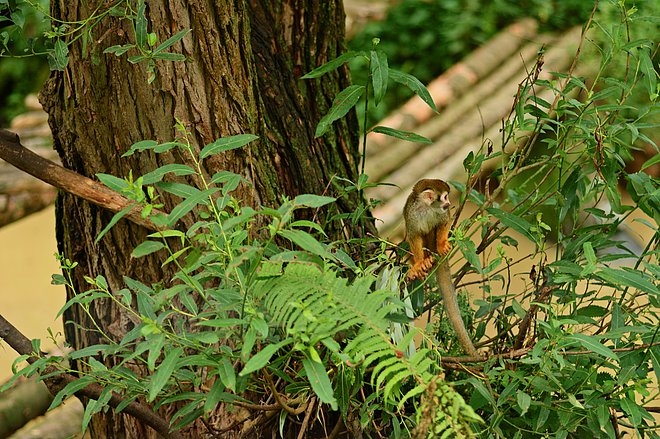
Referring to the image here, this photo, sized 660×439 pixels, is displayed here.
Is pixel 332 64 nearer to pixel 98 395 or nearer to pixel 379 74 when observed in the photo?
pixel 379 74

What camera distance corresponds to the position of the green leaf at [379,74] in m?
1.55

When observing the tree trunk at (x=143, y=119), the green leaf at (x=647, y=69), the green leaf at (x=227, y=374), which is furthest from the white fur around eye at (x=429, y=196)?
the green leaf at (x=227, y=374)

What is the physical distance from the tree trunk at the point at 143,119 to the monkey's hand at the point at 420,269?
329 mm

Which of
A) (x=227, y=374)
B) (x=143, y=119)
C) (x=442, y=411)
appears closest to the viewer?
(x=442, y=411)

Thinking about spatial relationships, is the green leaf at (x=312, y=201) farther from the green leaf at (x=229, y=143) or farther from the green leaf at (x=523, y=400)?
the green leaf at (x=523, y=400)

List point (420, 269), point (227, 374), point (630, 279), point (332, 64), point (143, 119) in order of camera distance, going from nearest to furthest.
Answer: point (227, 374) < point (630, 279) < point (332, 64) < point (143, 119) < point (420, 269)

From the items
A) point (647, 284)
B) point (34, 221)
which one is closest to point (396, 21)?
point (34, 221)

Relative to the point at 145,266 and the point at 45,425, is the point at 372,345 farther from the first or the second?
the point at 45,425

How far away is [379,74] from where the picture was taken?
158 cm

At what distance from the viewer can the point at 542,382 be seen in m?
1.58

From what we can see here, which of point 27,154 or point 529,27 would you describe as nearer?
point 27,154

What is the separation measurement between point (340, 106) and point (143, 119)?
41 cm

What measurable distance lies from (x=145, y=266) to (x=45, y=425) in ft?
4.61

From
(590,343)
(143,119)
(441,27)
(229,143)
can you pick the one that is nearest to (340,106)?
(229,143)
